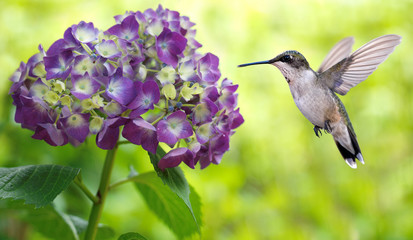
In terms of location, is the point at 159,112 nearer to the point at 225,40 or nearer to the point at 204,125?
the point at 204,125

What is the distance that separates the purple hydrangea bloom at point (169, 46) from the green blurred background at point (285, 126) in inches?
38.8

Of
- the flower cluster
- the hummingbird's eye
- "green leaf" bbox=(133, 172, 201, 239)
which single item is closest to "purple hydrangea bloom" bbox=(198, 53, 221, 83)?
the flower cluster

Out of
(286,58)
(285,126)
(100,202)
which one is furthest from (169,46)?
(285,126)

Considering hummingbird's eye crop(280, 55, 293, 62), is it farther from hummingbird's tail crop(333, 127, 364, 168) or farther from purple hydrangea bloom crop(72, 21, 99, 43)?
purple hydrangea bloom crop(72, 21, 99, 43)

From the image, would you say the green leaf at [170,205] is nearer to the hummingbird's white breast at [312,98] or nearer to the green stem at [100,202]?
the green stem at [100,202]

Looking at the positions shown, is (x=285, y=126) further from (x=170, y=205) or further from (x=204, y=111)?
(x=204, y=111)

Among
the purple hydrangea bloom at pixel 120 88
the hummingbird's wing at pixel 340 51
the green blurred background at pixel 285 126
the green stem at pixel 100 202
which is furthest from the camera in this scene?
the green blurred background at pixel 285 126

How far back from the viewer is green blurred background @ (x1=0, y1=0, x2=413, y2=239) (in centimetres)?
173

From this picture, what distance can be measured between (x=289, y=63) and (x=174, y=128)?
20 cm

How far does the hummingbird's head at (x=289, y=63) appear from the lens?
0.69 m

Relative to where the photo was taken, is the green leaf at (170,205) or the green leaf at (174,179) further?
the green leaf at (170,205)

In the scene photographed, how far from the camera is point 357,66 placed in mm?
789

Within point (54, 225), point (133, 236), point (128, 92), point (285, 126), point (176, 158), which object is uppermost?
point (128, 92)

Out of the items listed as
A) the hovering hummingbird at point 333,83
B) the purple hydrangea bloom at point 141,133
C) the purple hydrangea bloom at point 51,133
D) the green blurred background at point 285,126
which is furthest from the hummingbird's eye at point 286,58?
the green blurred background at point 285,126
